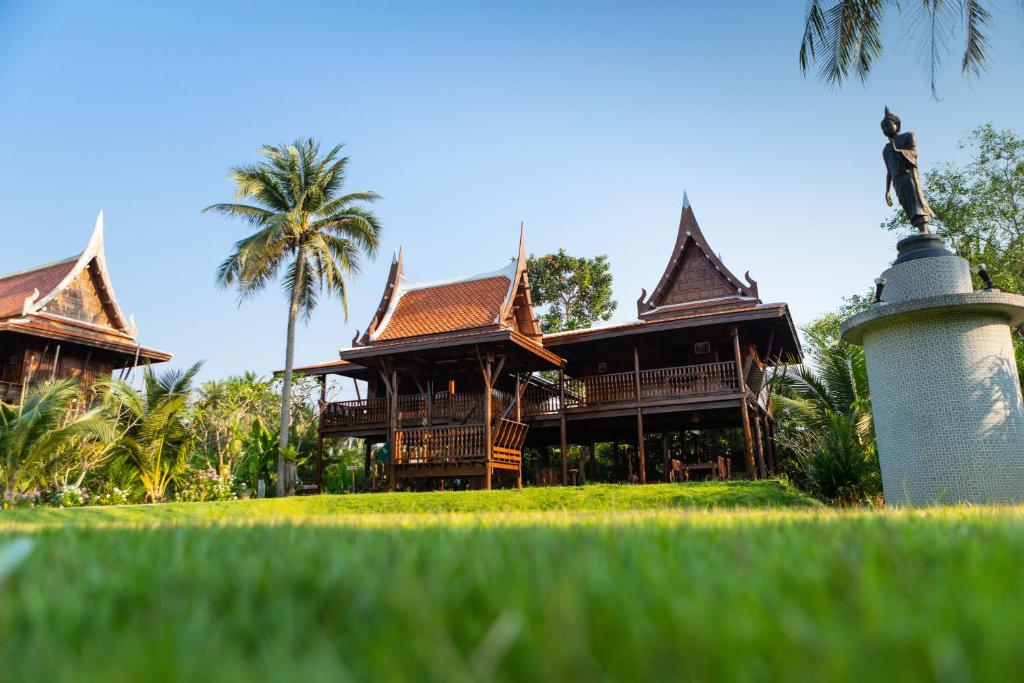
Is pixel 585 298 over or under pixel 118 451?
over

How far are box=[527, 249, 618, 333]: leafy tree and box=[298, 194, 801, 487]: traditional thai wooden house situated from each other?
12.3m

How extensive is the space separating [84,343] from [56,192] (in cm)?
487

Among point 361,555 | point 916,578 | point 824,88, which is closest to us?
point 916,578

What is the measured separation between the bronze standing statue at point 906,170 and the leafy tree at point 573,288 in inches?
1056

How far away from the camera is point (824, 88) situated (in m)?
11.2

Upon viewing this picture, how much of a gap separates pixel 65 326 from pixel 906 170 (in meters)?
24.5

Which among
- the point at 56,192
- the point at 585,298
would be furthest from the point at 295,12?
the point at 585,298

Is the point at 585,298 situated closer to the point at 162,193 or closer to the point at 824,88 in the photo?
the point at 162,193

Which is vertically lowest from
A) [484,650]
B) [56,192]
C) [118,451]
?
[484,650]

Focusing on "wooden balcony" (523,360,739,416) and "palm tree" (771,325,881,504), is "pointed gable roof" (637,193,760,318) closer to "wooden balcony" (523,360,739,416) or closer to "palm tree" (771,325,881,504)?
"wooden balcony" (523,360,739,416)

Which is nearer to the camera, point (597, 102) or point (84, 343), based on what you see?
point (597, 102)

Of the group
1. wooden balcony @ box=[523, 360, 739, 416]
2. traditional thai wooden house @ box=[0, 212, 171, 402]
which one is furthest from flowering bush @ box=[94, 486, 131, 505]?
wooden balcony @ box=[523, 360, 739, 416]

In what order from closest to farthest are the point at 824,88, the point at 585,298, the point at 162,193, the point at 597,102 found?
the point at 824,88, the point at 597,102, the point at 162,193, the point at 585,298

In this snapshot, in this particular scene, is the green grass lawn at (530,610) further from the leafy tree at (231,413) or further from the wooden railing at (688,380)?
the leafy tree at (231,413)
